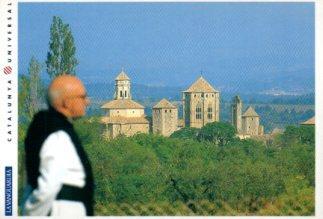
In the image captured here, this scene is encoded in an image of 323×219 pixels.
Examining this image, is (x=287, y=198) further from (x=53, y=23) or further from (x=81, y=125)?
(x=53, y=23)

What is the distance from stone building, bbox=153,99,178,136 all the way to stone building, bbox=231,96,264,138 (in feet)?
1.45

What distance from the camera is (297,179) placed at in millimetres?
5539

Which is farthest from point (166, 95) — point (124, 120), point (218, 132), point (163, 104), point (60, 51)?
point (60, 51)

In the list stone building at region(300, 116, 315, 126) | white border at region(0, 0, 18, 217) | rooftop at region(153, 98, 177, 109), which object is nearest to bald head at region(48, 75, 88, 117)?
white border at region(0, 0, 18, 217)

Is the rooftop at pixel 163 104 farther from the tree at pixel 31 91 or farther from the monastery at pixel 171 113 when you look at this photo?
the tree at pixel 31 91

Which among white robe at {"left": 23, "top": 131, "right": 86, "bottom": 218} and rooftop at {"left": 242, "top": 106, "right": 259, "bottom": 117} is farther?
rooftop at {"left": 242, "top": 106, "right": 259, "bottom": 117}

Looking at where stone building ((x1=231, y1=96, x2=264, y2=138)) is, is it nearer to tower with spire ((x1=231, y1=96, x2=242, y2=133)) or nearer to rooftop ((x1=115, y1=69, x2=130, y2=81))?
tower with spire ((x1=231, y1=96, x2=242, y2=133))

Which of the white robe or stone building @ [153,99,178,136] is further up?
stone building @ [153,99,178,136]

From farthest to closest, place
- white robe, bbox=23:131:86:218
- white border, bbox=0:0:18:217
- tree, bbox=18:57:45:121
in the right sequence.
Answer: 1. tree, bbox=18:57:45:121
2. white border, bbox=0:0:18:217
3. white robe, bbox=23:131:86:218

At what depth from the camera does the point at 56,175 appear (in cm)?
420

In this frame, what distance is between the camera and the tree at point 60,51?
5512 mm

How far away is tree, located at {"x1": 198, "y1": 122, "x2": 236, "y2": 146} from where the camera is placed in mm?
5625

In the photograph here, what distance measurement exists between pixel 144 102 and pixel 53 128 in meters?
1.46

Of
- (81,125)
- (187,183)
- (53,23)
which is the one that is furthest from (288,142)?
(53,23)
